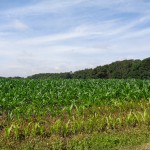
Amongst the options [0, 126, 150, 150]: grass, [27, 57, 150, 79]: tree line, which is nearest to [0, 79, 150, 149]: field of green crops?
[0, 126, 150, 150]: grass

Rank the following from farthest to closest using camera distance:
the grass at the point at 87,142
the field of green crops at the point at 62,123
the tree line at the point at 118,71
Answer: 1. the tree line at the point at 118,71
2. the field of green crops at the point at 62,123
3. the grass at the point at 87,142

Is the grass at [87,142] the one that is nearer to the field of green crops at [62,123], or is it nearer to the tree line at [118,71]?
the field of green crops at [62,123]

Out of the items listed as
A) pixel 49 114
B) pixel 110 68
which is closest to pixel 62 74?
pixel 110 68

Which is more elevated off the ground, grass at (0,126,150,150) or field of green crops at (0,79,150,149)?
field of green crops at (0,79,150,149)

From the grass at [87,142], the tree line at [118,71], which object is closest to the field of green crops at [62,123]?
the grass at [87,142]

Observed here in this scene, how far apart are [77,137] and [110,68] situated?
6922cm

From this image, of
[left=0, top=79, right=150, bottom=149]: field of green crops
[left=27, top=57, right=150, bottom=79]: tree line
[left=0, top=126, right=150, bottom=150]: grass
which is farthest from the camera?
[left=27, top=57, right=150, bottom=79]: tree line

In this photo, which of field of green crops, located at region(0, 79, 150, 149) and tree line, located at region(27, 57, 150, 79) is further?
tree line, located at region(27, 57, 150, 79)

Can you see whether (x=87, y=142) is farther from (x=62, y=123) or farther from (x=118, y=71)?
(x=118, y=71)

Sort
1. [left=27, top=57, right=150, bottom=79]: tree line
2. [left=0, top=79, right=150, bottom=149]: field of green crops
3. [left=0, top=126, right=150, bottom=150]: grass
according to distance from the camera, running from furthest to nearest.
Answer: [left=27, top=57, right=150, bottom=79]: tree line → [left=0, top=79, right=150, bottom=149]: field of green crops → [left=0, top=126, right=150, bottom=150]: grass

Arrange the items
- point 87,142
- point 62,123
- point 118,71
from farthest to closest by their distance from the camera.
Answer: point 118,71
point 62,123
point 87,142

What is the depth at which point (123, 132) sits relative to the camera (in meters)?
10.4

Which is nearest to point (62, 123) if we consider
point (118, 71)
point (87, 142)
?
point (87, 142)

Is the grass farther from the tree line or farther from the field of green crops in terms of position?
the tree line
